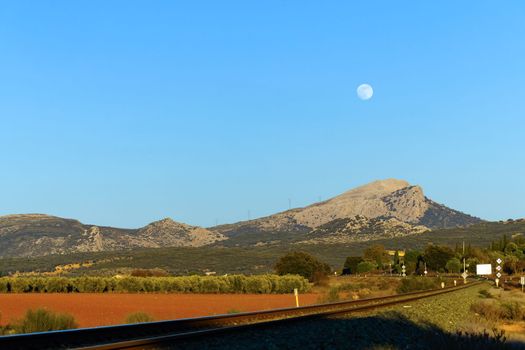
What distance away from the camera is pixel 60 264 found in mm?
164875

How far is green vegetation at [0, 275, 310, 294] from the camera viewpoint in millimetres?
72562

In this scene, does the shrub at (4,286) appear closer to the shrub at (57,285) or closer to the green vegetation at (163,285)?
the green vegetation at (163,285)

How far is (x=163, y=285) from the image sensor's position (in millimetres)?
75000

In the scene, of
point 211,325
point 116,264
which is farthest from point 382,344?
point 116,264

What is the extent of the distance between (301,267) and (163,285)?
2600 cm


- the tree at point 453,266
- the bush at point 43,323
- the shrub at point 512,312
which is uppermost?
the bush at point 43,323

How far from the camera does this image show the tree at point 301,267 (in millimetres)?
94500

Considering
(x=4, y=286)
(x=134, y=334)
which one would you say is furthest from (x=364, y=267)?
(x=134, y=334)

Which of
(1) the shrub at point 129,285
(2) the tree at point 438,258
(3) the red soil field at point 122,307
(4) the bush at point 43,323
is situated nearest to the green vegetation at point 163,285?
(1) the shrub at point 129,285

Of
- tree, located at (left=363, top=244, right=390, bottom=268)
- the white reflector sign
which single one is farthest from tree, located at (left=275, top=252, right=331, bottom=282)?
tree, located at (left=363, top=244, right=390, bottom=268)

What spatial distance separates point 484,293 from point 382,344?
3856 cm

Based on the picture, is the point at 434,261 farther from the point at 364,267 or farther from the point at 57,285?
the point at 57,285

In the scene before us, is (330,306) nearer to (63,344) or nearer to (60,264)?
(63,344)

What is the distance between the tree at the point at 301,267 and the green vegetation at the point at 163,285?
18067 mm
